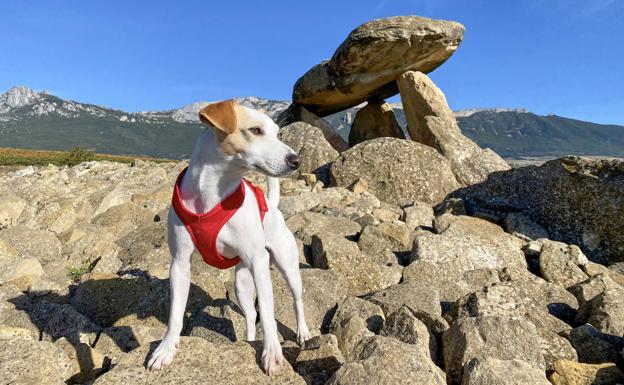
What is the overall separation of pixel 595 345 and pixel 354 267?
3454 millimetres

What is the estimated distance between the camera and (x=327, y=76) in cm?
2409

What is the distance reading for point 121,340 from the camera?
17.1 ft

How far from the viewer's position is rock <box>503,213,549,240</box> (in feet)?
33.2

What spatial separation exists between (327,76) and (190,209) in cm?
2060

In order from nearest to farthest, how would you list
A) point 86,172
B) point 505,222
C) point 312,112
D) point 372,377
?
point 372,377
point 505,222
point 86,172
point 312,112

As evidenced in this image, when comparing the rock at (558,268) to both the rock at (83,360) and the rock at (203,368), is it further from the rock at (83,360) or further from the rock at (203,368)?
the rock at (83,360)

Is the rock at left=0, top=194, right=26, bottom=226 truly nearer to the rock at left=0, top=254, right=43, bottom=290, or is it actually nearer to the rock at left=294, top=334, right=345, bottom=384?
the rock at left=0, top=254, right=43, bottom=290

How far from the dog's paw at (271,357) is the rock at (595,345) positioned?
340 cm

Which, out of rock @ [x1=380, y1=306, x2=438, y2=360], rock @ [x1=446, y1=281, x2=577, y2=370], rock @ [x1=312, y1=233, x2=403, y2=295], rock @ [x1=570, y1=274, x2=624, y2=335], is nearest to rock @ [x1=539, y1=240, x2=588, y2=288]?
rock @ [x1=570, y1=274, x2=624, y2=335]

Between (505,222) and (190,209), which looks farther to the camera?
(505,222)

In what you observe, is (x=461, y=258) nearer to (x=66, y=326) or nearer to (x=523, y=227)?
(x=523, y=227)

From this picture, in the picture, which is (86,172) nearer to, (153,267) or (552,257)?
(153,267)

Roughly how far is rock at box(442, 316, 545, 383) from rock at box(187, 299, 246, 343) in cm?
259

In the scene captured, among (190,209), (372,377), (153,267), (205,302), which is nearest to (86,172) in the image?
(153,267)
